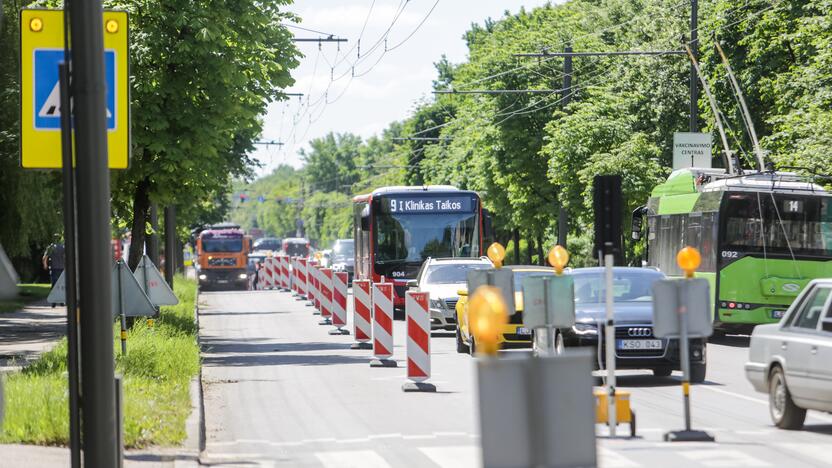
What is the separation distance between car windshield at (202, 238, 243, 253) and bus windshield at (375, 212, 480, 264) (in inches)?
1475

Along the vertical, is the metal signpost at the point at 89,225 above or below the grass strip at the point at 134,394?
above

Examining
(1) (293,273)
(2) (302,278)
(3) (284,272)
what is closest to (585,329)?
(2) (302,278)

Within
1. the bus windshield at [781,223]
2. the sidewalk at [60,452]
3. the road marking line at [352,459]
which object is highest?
the bus windshield at [781,223]

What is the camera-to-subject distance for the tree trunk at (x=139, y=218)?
88.2 feet

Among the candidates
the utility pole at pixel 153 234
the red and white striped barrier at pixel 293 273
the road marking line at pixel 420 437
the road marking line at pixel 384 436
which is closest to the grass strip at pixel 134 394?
the road marking line at pixel 384 436

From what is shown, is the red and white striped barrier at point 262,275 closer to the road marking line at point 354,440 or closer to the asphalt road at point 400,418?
the asphalt road at point 400,418

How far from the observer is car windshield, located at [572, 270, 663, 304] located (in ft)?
60.8

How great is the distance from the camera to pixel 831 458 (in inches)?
445

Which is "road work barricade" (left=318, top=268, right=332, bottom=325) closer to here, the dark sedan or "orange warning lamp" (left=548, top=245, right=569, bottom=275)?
the dark sedan

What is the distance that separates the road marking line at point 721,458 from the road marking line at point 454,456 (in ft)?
5.59

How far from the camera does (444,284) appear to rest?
28.8 m

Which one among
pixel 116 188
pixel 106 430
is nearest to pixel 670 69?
pixel 116 188

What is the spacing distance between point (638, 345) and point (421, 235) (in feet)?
61.7

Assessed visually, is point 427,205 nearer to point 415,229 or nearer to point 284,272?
point 415,229
